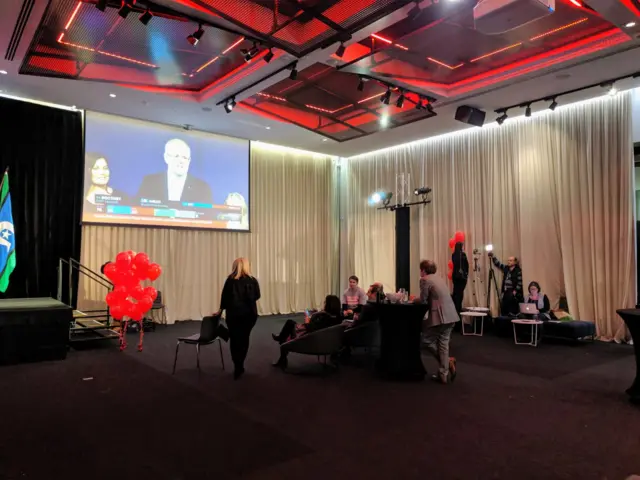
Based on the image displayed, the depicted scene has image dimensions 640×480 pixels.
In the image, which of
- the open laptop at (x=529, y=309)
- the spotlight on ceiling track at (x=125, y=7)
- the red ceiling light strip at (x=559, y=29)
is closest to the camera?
the spotlight on ceiling track at (x=125, y=7)

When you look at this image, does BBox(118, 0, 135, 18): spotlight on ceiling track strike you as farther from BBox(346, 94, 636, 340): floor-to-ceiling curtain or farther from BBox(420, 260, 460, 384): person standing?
BBox(346, 94, 636, 340): floor-to-ceiling curtain

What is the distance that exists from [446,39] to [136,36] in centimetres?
397

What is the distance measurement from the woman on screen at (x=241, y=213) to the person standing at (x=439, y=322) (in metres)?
6.55

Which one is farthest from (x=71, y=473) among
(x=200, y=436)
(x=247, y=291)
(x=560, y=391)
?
(x=560, y=391)

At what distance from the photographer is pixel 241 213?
11.0 metres

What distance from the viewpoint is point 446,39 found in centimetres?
606

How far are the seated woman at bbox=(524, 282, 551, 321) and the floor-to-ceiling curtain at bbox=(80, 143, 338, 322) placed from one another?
5783 millimetres

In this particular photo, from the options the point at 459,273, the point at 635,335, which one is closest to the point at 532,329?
the point at 459,273

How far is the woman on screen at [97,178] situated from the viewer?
8.89m

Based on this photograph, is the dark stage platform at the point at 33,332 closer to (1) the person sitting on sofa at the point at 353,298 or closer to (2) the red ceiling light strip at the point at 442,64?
(1) the person sitting on sofa at the point at 353,298

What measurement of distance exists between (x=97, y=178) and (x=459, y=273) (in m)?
7.26

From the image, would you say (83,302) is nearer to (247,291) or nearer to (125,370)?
(125,370)

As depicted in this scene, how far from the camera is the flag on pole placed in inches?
281

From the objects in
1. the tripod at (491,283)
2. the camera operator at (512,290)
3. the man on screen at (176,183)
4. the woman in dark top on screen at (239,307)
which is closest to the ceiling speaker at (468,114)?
the camera operator at (512,290)
